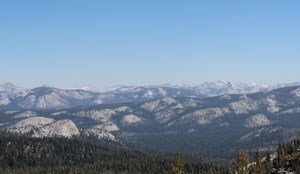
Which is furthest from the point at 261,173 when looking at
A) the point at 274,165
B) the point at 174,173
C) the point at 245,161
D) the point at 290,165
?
the point at 274,165

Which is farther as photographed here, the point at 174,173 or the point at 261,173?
the point at 261,173

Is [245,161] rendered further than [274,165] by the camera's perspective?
No

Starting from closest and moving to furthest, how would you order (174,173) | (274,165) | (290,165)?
(174,173) < (290,165) < (274,165)

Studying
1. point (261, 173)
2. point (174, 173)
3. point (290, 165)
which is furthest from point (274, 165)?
point (174, 173)

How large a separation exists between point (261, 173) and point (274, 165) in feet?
269

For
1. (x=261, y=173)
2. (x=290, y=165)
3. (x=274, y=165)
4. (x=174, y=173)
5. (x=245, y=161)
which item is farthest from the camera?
(x=274, y=165)

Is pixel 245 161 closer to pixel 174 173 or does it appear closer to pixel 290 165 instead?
pixel 174 173

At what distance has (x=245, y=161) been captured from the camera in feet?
374

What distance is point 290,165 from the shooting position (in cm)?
18088

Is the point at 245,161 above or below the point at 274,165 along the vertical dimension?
above

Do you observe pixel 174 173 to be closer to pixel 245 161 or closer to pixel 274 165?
pixel 245 161

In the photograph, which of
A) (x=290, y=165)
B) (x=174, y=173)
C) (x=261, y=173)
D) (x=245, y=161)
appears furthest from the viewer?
(x=290, y=165)

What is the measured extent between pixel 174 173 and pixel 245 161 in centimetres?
2561

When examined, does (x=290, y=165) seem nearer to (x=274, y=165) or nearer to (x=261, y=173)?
(x=274, y=165)
